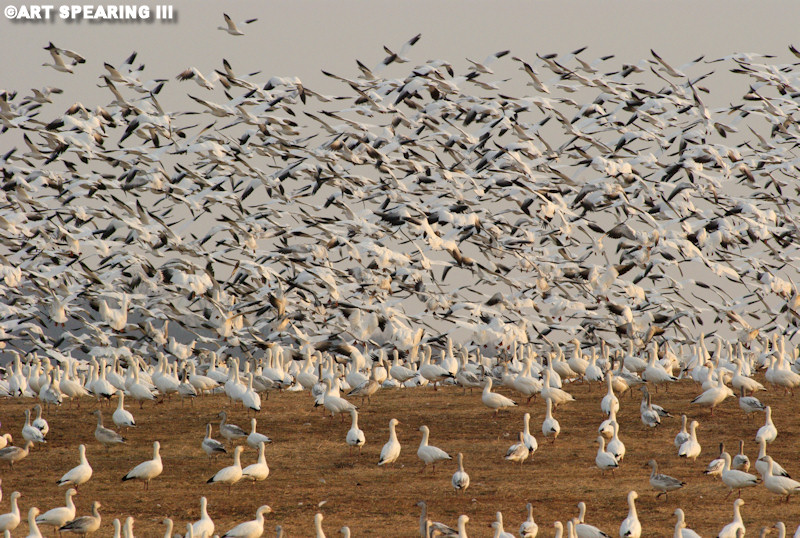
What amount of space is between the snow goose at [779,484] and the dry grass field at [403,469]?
30 cm

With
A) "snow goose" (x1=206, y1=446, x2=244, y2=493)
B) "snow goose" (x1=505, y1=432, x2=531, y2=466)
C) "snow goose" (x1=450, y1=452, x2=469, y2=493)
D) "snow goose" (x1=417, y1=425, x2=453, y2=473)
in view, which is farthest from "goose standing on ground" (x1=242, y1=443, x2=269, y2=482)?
"snow goose" (x1=505, y1=432, x2=531, y2=466)

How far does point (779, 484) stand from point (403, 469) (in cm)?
719

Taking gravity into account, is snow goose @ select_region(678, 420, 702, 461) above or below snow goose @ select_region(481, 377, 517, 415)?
below

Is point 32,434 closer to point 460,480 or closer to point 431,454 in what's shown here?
point 431,454

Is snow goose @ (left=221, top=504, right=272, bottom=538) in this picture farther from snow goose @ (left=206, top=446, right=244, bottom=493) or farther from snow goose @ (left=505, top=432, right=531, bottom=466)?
snow goose @ (left=505, top=432, right=531, bottom=466)

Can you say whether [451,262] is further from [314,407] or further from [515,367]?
[515,367]

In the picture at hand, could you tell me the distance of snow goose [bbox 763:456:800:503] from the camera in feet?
56.6

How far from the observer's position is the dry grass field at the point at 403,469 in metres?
17.0

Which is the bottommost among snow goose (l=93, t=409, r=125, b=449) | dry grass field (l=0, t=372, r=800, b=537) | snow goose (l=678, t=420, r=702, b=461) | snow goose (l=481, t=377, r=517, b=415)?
dry grass field (l=0, t=372, r=800, b=537)

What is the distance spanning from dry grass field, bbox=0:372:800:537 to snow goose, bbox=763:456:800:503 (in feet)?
0.99

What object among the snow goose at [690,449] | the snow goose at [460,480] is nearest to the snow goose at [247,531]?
the snow goose at [460,480]

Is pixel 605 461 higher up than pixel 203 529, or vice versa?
pixel 605 461

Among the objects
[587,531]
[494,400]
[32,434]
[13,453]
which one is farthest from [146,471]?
[494,400]

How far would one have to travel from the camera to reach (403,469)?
66.1 ft
